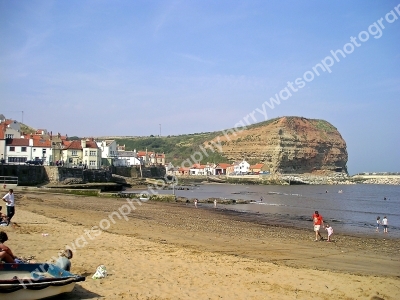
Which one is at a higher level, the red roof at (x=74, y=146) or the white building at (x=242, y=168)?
the red roof at (x=74, y=146)

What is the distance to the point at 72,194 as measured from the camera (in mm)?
42750

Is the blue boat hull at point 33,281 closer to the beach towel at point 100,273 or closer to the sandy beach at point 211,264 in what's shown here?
the sandy beach at point 211,264

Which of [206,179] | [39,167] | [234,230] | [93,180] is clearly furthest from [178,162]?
[234,230]

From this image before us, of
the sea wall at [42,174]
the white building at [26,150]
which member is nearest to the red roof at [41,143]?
the white building at [26,150]

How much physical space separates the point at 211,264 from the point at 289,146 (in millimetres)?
153111

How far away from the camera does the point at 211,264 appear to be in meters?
12.1

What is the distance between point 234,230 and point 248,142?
155m

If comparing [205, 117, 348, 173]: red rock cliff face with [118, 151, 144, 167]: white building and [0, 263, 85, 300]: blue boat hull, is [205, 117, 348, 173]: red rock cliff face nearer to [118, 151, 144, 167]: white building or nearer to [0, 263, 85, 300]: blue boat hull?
[118, 151, 144, 167]: white building

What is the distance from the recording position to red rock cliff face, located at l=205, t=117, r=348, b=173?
158 m

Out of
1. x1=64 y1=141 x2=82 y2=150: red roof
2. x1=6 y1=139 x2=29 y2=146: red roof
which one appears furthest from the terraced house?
x1=6 y1=139 x2=29 y2=146: red roof

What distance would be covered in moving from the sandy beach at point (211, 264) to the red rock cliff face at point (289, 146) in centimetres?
13811

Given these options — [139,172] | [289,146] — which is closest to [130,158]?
[139,172]

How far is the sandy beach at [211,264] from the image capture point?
931cm

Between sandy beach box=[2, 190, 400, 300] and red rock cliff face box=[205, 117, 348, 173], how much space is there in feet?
453
